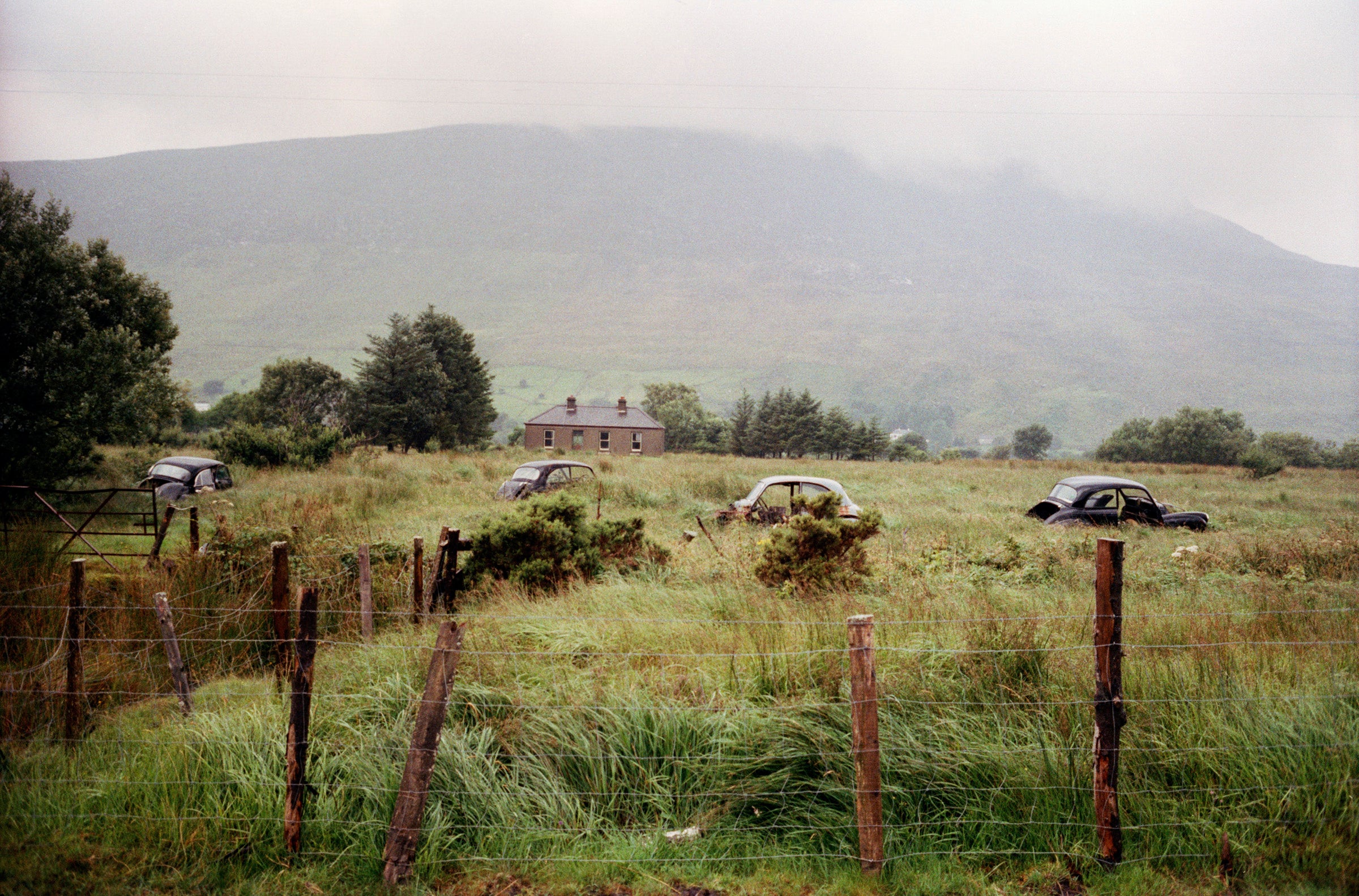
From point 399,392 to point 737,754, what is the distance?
146ft

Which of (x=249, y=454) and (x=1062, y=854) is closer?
(x=1062, y=854)

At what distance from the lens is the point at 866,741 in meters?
3.49

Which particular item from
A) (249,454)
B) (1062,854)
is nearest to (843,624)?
(1062,854)

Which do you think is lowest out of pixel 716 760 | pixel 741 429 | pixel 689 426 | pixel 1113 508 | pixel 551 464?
pixel 716 760

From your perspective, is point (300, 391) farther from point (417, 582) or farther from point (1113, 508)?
point (1113, 508)

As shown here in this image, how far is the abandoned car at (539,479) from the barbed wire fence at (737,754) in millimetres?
15208

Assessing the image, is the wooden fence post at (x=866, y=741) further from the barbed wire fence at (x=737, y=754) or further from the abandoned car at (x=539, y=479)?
the abandoned car at (x=539, y=479)

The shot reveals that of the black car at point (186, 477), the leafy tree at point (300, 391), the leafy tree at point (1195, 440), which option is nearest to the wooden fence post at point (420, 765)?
the black car at point (186, 477)

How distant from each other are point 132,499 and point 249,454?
947 centimetres

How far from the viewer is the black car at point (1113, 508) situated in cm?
1638

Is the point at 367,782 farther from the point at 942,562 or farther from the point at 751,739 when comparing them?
the point at 942,562

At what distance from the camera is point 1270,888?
3.39 meters

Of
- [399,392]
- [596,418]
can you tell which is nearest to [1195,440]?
[596,418]

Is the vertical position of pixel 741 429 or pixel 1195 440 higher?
pixel 741 429
